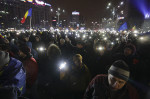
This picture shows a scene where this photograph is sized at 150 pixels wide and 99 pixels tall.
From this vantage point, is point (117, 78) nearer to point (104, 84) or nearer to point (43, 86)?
point (104, 84)

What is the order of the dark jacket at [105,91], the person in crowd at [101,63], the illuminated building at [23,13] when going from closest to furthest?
the dark jacket at [105,91], the person in crowd at [101,63], the illuminated building at [23,13]

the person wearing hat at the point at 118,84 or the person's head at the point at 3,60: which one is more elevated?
the person's head at the point at 3,60

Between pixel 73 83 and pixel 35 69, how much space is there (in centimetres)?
120

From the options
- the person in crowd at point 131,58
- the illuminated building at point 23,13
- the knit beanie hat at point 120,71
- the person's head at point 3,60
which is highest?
the illuminated building at point 23,13

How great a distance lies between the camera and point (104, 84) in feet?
7.02

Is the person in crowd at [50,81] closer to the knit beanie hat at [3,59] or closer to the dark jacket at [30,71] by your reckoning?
the dark jacket at [30,71]

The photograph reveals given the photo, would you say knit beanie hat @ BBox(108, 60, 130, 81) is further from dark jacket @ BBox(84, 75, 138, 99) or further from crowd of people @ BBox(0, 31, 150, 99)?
dark jacket @ BBox(84, 75, 138, 99)

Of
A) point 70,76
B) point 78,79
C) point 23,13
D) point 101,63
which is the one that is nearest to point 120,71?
point 78,79

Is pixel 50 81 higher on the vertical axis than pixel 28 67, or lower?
lower

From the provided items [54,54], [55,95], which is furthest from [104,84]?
[54,54]

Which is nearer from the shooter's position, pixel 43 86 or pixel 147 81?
pixel 43 86

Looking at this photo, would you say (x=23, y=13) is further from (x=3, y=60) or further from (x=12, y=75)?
(x=12, y=75)

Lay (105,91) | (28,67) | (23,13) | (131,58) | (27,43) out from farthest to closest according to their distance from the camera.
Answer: (23,13), (27,43), (131,58), (28,67), (105,91)

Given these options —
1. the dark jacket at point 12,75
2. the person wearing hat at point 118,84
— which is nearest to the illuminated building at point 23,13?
the dark jacket at point 12,75
